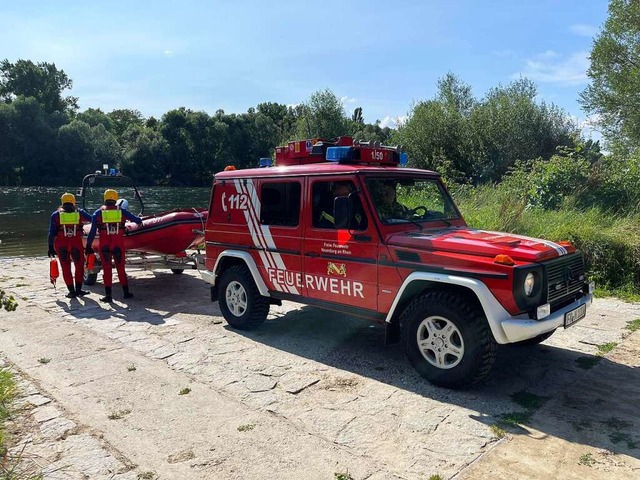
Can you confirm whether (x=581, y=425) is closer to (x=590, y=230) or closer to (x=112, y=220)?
(x=590, y=230)

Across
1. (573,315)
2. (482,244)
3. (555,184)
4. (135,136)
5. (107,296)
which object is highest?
(135,136)

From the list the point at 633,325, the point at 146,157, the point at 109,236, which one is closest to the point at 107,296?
the point at 109,236

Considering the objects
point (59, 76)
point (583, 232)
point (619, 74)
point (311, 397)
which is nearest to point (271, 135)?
point (59, 76)

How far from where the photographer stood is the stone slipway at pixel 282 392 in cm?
352

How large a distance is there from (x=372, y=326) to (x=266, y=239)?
74.3 inches

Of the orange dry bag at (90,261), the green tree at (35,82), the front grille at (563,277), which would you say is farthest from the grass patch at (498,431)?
the green tree at (35,82)

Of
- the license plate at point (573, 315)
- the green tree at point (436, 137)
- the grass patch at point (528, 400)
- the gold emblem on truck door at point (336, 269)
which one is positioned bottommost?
the grass patch at point (528, 400)

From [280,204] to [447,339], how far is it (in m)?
2.56

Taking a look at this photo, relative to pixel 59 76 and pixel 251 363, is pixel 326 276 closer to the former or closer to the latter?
pixel 251 363

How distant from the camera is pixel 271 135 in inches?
2453

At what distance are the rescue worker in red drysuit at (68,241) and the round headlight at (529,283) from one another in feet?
24.4

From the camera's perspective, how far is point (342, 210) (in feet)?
16.0

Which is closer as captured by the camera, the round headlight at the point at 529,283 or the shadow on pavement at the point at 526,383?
the shadow on pavement at the point at 526,383

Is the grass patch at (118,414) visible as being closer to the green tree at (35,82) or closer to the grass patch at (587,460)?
the grass patch at (587,460)
